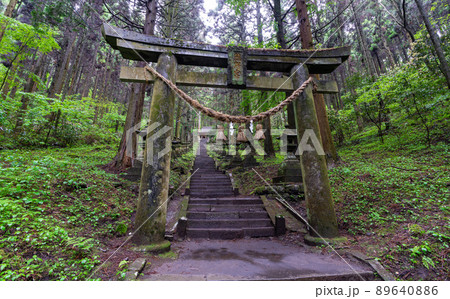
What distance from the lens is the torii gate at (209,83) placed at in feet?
12.2

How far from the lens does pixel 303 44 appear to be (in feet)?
24.6

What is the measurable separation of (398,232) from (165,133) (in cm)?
483

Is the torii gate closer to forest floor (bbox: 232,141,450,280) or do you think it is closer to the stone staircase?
forest floor (bbox: 232,141,450,280)

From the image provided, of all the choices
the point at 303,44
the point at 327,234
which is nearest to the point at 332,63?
the point at 303,44

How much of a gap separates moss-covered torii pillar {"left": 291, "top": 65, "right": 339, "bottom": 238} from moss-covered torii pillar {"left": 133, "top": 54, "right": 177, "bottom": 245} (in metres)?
2.92

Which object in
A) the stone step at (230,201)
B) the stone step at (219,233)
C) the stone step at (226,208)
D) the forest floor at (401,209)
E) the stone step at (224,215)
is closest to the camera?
the forest floor at (401,209)

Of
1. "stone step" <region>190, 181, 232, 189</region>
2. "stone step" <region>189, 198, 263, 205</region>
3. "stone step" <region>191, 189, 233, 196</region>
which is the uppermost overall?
"stone step" <region>190, 181, 232, 189</region>

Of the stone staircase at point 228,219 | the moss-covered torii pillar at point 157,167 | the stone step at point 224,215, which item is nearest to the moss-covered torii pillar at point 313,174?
the stone staircase at point 228,219

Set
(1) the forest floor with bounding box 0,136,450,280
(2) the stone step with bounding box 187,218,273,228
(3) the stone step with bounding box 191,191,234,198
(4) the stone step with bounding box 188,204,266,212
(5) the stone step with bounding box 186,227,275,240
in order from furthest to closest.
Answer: (3) the stone step with bounding box 191,191,234,198, (4) the stone step with bounding box 188,204,266,212, (2) the stone step with bounding box 187,218,273,228, (5) the stone step with bounding box 186,227,275,240, (1) the forest floor with bounding box 0,136,450,280

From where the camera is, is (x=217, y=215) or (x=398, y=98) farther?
(x=398, y=98)

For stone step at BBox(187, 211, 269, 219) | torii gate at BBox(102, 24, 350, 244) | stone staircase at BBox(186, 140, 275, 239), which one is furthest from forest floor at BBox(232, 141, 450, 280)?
stone step at BBox(187, 211, 269, 219)

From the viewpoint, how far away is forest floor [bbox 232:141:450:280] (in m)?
2.94

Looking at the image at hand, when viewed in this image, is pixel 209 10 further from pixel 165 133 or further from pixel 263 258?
pixel 263 258

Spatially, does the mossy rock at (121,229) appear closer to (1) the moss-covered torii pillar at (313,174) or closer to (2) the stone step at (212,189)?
(1) the moss-covered torii pillar at (313,174)
